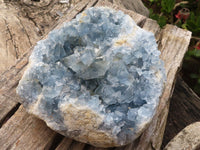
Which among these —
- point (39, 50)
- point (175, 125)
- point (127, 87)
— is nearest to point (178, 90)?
point (175, 125)

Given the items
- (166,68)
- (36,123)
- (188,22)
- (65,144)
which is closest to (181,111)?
(166,68)

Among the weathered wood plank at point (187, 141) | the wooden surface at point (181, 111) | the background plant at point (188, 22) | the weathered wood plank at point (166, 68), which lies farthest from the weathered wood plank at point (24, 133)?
the background plant at point (188, 22)

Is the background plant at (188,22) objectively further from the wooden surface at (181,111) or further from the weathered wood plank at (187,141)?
the weathered wood plank at (187,141)

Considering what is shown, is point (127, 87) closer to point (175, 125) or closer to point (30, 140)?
point (30, 140)

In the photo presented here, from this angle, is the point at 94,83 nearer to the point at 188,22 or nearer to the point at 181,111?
the point at 181,111

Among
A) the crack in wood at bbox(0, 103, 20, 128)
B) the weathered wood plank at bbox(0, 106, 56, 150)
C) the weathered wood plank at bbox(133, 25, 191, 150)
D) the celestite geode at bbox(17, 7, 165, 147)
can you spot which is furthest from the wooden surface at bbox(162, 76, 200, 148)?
the crack in wood at bbox(0, 103, 20, 128)

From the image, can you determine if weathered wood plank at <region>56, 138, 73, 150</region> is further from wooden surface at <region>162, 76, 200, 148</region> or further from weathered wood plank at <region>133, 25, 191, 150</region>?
wooden surface at <region>162, 76, 200, 148</region>

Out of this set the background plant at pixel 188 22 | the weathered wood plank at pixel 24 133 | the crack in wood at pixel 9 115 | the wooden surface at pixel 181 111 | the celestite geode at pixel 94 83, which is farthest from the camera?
the background plant at pixel 188 22

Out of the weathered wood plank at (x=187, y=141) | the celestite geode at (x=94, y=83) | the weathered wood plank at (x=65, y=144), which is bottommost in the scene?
the weathered wood plank at (x=187, y=141)
